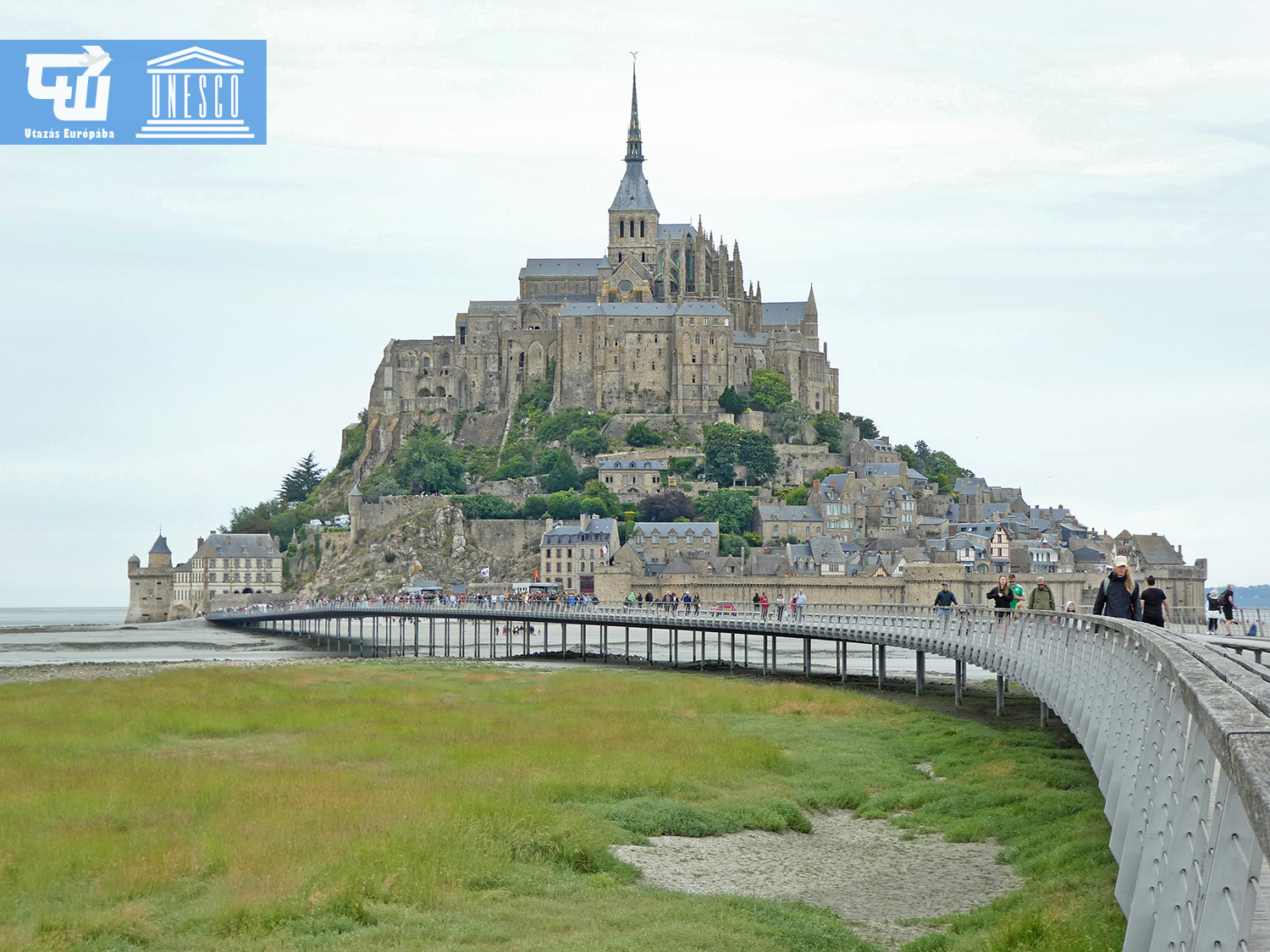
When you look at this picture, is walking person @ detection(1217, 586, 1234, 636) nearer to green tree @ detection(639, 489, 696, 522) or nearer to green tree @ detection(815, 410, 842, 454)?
green tree @ detection(639, 489, 696, 522)

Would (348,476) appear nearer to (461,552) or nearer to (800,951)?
(461,552)

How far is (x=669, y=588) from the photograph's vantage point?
12544 centimetres

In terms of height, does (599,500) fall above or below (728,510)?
above

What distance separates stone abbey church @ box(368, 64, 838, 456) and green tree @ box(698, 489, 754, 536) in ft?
55.0

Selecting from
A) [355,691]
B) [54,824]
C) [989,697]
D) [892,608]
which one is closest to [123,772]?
[54,824]

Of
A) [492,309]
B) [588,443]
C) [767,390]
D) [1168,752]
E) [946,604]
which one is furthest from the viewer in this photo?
[492,309]

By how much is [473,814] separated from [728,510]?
4742 inches

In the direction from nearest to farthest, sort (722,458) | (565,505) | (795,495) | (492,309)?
(565,505)
(795,495)
(722,458)
(492,309)

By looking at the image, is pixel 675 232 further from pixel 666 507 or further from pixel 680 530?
pixel 680 530

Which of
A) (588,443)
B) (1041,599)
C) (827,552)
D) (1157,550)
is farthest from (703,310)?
(1041,599)

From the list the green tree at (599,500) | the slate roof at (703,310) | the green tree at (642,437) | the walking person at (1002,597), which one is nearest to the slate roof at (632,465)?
the green tree at (599,500)

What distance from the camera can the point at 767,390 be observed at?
161 m

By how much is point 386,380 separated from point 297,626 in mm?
46296

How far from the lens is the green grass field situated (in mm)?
16891
